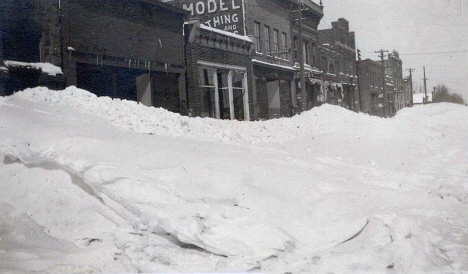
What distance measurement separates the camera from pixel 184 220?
448 cm

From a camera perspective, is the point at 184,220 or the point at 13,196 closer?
the point at 184,220

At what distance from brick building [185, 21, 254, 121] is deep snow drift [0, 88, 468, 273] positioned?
10293 millimetres

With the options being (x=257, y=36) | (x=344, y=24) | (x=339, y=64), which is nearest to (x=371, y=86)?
(x=339, y=64)

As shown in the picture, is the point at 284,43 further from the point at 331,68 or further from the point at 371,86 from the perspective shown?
the point at 371,86

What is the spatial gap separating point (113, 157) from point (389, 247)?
12.0 feet

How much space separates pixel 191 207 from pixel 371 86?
38.4 meters

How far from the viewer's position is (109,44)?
1338cm

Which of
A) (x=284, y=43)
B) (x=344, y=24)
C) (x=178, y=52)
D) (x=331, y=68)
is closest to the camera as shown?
(x=178, y=52)

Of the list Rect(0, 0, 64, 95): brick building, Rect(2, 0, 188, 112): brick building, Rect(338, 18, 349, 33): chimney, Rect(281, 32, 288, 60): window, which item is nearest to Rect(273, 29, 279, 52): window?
Rect(281, 32, 288, 60): window

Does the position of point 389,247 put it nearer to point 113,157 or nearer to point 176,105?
point 113,157

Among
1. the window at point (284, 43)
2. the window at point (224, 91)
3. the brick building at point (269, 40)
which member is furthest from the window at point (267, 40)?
the window at point (224, 91)

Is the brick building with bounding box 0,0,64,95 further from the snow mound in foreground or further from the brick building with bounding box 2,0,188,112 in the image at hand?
the snow mound in foreground

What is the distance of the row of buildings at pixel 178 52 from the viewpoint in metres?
9.44

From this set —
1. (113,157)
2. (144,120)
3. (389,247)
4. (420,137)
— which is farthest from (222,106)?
(389,247)
